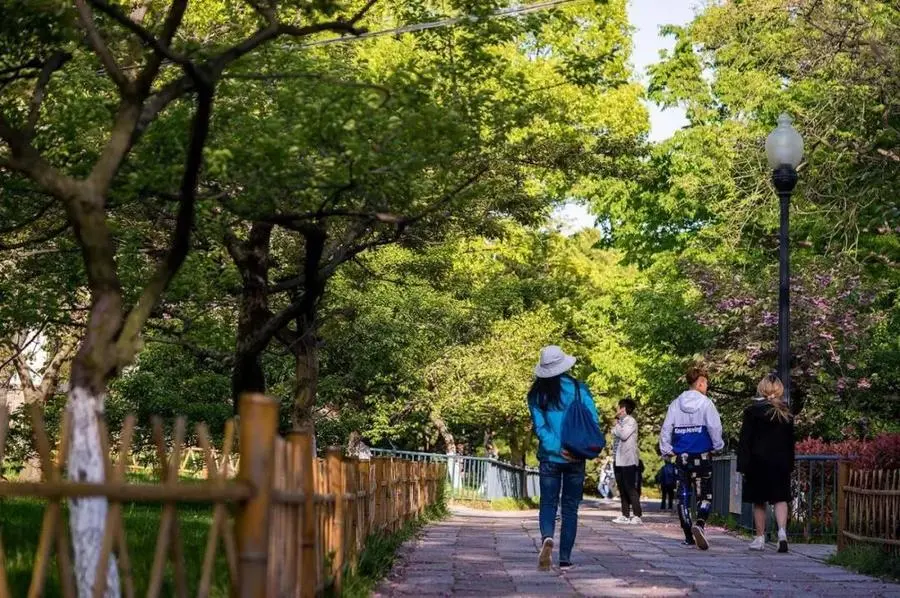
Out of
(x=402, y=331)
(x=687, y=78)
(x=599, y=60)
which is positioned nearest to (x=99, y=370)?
A: (x=599, y=60)

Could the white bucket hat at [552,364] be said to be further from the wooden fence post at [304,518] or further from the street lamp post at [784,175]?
the street lamp post at [784,175]

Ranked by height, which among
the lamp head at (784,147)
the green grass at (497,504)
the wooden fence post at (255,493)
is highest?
the lamp head at (784,147)

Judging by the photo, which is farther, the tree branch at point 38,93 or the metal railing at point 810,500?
the metal railing at point 810,500

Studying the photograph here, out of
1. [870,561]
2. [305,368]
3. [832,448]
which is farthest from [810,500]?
[305,368]

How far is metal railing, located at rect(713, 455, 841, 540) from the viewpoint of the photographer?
17845 millimetres

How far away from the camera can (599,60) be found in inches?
606

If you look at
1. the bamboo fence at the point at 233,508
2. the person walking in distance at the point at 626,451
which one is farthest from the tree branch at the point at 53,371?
the bamboo fence at the point at 233,508

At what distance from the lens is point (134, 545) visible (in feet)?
37.3

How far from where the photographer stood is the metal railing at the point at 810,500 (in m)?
17.8

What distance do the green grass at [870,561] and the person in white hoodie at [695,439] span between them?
185 cm

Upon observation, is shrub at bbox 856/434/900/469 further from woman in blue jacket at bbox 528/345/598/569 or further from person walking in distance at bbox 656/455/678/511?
person walking in distance at bbox 656/455/678/511

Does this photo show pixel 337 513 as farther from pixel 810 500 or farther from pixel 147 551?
pixel 810 500

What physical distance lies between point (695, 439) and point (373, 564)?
5360 millimetres

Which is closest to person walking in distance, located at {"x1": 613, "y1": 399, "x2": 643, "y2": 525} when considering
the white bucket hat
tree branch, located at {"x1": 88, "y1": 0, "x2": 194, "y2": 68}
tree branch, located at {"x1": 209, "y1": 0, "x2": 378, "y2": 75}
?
the white bucket hat
